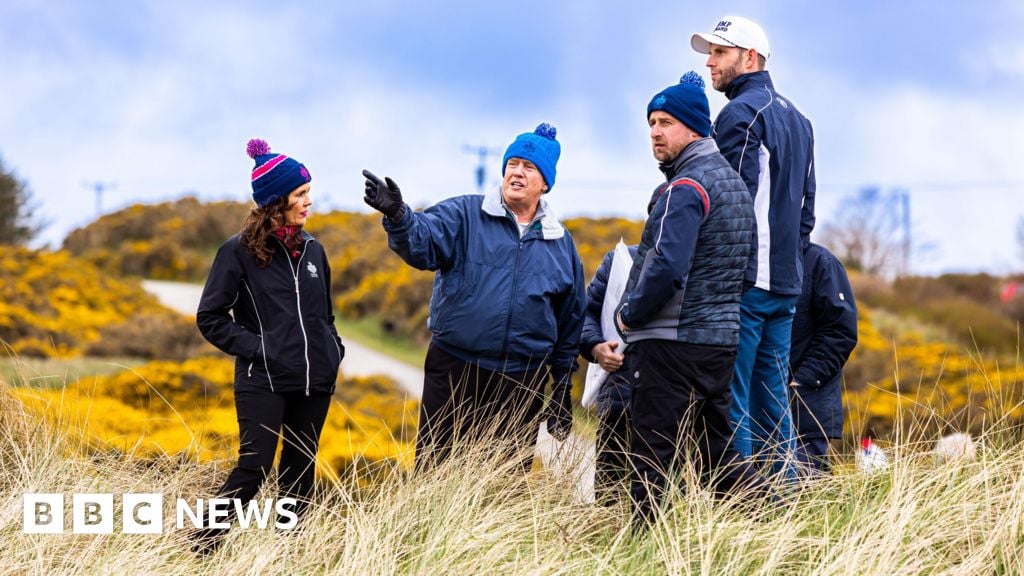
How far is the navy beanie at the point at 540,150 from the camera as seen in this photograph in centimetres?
450

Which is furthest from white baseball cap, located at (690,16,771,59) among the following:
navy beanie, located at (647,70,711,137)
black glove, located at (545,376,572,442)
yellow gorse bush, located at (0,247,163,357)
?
yellow gorse bush, located at (0,247,163,357)

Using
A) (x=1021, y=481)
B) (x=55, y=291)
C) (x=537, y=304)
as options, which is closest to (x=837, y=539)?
(x=1021, y=481)

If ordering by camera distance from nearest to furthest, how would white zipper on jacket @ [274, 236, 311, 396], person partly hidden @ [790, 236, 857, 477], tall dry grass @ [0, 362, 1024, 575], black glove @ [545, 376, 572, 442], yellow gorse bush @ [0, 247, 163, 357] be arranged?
tall dry grass @ [0, 362, 1024, 575] < white zipper on jacket @ [274, 236, 311, 396] < black glove @ [545, 376, 572, 442] < person partly hidden @ [790, 236, 857, 477] < yellow gorse bush @ [0, 247, 163, 357]

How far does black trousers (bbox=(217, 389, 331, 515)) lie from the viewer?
402 centimetres

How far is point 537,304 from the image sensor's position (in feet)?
14.6

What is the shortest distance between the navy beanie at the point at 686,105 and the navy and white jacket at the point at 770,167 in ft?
0.65

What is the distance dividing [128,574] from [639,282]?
1983mm

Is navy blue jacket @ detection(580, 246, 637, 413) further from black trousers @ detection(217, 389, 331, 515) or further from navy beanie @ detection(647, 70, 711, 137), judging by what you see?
black trousers @ detection(217, 389, 331, 515)

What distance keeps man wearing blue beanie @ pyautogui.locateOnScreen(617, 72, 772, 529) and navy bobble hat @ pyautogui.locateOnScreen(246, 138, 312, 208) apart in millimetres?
1371

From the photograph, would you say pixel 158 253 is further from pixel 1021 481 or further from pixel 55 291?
pixel 1021 481

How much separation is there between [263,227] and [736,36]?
79.8 inches

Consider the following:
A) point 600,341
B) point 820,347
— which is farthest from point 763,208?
point 820,347

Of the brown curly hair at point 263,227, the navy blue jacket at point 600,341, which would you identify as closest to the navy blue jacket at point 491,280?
the navy blue jacket at point 600,341

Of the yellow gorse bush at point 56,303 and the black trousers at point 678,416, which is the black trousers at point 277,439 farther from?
the yellow gorse bush at point 56,303
